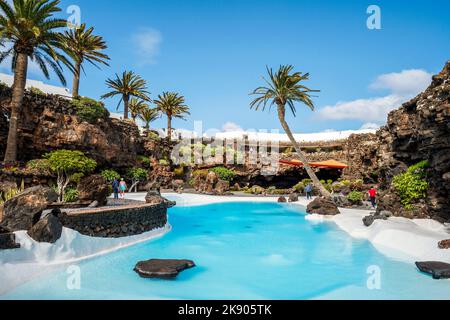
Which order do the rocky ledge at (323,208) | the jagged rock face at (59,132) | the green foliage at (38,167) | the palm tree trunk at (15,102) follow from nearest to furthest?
the rocky ledge at (323,208) → the palm tree trunk at (15,102) → the green foliage at (38,167) → the jagged rock face at (59,132)

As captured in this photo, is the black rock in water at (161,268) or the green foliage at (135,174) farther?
the green foliage at (135,174)

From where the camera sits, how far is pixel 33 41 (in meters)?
18.9

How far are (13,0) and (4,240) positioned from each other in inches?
711

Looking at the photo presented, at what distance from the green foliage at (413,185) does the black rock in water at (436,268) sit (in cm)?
636

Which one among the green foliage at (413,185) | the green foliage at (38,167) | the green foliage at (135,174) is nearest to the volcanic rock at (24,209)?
the green foliage at (38,167)

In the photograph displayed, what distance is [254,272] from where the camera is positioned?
8.73 meters

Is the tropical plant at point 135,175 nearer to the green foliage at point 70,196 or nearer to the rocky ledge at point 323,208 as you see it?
the green foliage at point 70,196

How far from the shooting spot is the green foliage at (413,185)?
517 inches

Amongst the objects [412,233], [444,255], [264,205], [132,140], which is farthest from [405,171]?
[132,140]

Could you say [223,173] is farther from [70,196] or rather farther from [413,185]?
[413,185]

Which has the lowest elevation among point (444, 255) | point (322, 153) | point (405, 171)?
point (444, 255)

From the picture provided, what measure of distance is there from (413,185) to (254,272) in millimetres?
9606

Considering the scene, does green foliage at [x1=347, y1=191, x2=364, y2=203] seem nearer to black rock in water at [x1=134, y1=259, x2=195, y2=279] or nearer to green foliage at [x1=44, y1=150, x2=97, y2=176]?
black rock in water at [x1=134, y1=259, x2=195, y2=279]

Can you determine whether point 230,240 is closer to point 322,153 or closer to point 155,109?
point 322,153
